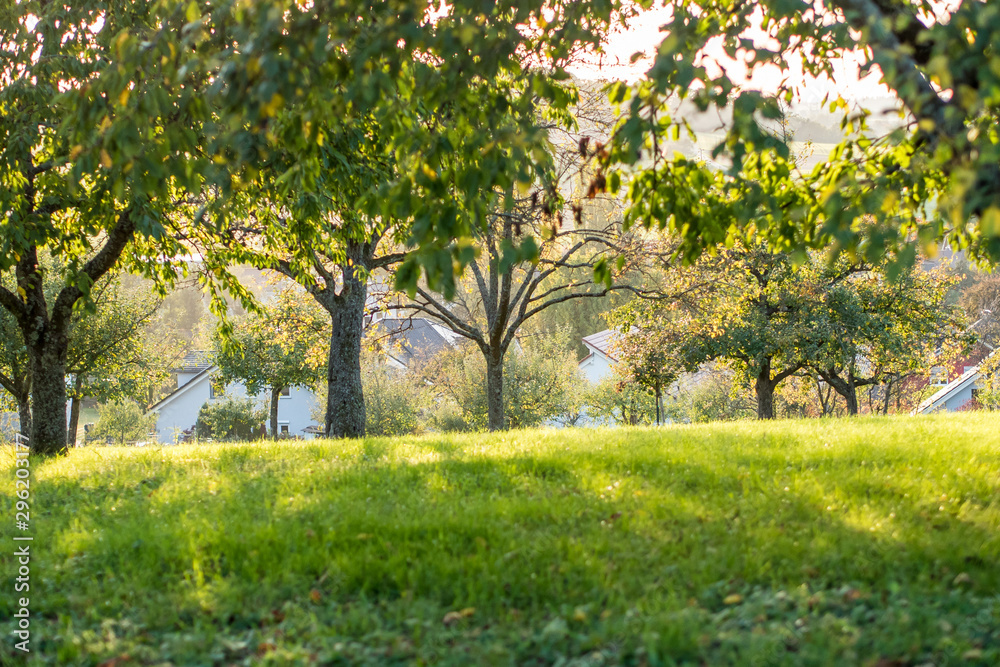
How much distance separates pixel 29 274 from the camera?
33.1 ft

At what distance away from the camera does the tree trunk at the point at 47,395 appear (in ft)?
35.0

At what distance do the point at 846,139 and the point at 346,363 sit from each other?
40.7ft

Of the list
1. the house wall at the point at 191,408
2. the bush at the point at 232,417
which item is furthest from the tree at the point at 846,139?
the house wall at the point at 191,408

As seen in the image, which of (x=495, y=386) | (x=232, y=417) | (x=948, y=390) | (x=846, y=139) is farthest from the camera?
(x=948, y=390)

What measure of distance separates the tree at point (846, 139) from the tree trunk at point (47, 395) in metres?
10.3

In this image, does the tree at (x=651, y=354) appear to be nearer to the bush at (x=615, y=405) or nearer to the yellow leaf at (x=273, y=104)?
the bush at (x=615, y=405)

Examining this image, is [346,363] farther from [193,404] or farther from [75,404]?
[193,404]

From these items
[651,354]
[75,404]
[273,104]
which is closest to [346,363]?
[273,104]

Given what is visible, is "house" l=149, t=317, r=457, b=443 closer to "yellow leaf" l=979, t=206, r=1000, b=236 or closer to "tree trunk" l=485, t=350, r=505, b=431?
"tree trunk" l=485, t=350, r=505, b=431

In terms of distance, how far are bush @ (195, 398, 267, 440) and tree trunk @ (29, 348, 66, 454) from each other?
3819 centimetres

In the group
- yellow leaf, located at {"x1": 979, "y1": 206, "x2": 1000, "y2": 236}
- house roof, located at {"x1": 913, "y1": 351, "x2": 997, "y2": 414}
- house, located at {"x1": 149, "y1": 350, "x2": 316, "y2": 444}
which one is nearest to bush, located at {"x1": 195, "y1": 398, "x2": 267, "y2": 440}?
house, located at {"x1": 149, "y1": 350, "x2": 316, "y2": 444}

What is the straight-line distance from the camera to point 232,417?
48938mm

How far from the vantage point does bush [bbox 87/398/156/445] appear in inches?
2004

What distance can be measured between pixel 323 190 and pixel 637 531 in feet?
17.0
